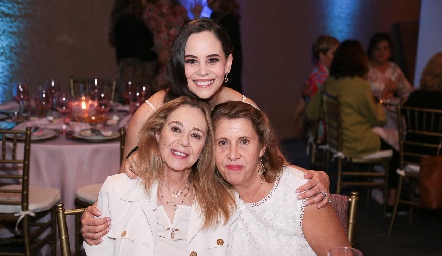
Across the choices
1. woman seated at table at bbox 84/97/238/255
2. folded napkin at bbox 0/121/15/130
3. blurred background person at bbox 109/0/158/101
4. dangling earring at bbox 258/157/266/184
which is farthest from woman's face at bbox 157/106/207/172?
blurred background person at bbox 109/0/158/101

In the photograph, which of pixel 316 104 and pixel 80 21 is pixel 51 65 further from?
pixel 316 104

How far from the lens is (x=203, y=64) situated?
2445mm

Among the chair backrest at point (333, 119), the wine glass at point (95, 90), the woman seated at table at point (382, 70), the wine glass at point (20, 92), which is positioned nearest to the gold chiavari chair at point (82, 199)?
the wine glass at point (95, 90)

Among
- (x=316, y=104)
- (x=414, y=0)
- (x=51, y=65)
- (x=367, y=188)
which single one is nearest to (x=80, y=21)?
(x=51, y=65)

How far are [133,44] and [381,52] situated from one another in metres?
2.37

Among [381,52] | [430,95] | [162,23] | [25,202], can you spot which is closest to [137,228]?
[25,202]

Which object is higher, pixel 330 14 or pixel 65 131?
pixel 330 14

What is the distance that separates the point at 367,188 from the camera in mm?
6113

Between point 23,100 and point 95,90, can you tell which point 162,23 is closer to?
point 95,90

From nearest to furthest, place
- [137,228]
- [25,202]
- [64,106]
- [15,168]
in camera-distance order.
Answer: [137,228], [25,202], [15,168], [64,106]

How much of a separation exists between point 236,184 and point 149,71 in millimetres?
3982

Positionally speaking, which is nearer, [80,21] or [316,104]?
[316,104]

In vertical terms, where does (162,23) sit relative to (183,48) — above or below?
above

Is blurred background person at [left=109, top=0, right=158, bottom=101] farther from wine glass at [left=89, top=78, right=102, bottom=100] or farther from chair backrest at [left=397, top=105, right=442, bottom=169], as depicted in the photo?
chair backrest at [left=397, top=105, right=442, bottom=169]
